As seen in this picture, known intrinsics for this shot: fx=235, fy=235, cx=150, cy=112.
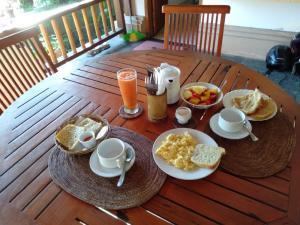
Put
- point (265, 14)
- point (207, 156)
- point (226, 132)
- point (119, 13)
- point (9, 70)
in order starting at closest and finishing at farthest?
point (207, 156) < point (226, 132) < point (9, 70) < point (265, 14) < point (119, 13)

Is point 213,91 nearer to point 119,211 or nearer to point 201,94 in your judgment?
point 201,94

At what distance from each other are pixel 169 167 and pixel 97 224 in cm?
30

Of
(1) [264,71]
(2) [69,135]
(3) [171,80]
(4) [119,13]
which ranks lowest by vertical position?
(1) [264,71]

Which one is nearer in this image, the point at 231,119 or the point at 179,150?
the point at 179,150

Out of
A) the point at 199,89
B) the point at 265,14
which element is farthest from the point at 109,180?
the point at 265,14

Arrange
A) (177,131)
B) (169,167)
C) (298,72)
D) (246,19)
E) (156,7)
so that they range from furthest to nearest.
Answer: (156,7) < (246,19) < (298,72) < (177,131) < (169,167)

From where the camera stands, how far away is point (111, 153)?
87 cm

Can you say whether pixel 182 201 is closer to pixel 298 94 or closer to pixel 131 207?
pixel 131 207

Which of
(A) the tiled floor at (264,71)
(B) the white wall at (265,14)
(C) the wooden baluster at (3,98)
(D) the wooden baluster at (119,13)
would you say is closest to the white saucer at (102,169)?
(C) the wooden baluster at (3,98)

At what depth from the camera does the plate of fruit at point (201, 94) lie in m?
1.09

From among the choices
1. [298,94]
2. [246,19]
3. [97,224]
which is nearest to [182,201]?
[97,224]

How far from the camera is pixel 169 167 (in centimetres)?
84

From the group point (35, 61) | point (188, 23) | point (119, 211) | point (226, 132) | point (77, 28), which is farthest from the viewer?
point (77, 28)

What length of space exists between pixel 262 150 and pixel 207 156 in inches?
8.9
